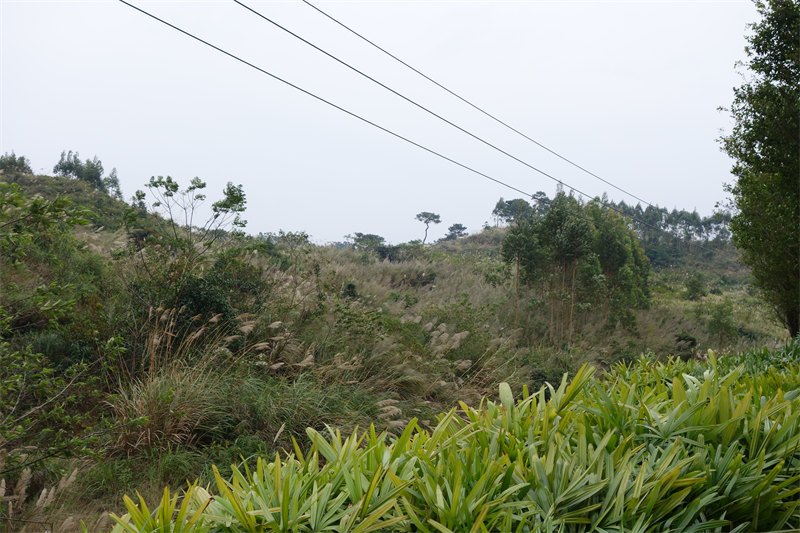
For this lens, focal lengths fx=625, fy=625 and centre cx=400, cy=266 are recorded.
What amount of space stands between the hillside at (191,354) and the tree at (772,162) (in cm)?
367

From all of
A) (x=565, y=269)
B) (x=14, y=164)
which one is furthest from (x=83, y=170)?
(x=565, y=269)

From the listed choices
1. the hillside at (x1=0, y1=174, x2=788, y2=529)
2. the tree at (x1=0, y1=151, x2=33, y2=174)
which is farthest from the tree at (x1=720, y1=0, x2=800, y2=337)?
the tree at (x1=0, y1=151, x2=33, y2=174)

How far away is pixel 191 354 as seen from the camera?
26.1ft

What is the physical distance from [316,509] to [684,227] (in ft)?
222

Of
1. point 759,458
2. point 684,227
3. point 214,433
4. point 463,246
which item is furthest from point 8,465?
point 684,227

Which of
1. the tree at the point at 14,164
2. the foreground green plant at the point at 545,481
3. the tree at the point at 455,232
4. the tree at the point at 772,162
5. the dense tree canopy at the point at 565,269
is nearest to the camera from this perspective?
the foreground green plant at the point at 545,481

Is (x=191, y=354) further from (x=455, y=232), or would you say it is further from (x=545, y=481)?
(x=455, y=232)

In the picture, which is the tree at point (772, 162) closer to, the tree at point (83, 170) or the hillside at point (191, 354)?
the hillside at point (191, 354)

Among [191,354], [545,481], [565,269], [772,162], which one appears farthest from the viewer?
[565,269]

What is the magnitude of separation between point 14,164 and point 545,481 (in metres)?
26.0

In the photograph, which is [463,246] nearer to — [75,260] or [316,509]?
[75,260]

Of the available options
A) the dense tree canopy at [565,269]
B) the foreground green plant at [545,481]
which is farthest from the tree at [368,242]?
the foreground green plant at [545,481]

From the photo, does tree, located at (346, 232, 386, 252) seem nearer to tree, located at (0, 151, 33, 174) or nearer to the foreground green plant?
tree, located at (0, 151, 33, 174)

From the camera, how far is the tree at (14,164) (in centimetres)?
2253
